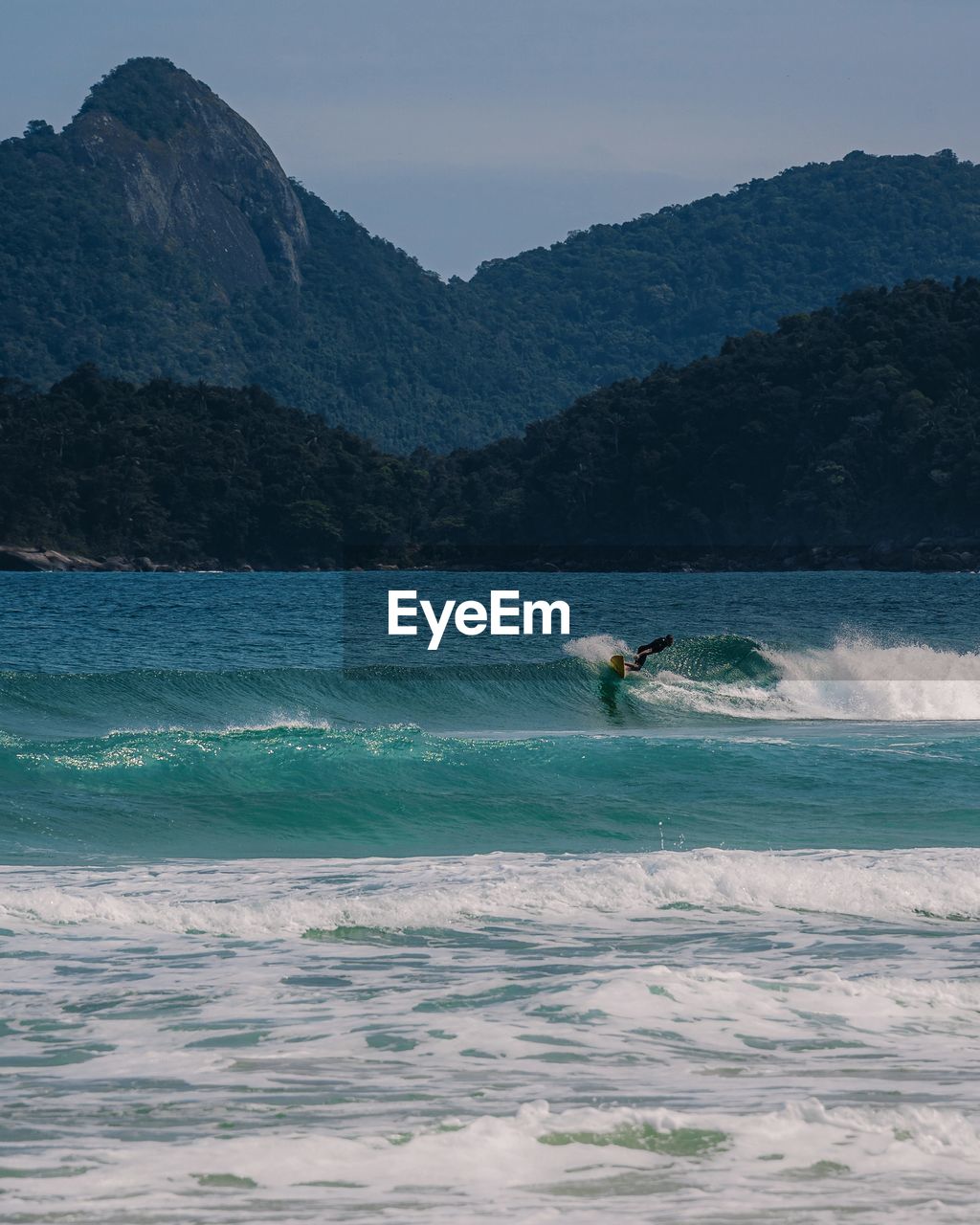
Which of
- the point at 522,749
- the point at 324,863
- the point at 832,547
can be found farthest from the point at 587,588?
the point at 324,863

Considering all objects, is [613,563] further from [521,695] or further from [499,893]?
[499,893]

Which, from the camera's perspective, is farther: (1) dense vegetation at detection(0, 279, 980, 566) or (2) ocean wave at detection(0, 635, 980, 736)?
(1) dense vegetation at detection(0, 279, 980, 566)

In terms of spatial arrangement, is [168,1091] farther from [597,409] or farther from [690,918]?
[597,409]

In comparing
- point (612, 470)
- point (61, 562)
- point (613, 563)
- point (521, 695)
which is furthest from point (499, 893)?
point (612, 470)

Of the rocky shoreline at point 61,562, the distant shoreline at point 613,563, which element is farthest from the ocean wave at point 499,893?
the rocky shoreline at point 61,562

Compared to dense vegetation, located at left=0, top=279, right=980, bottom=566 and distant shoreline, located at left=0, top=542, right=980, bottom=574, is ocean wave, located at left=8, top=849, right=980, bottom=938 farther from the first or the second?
dense vegetation, located at left=0, top=279, right=980, bottom=566

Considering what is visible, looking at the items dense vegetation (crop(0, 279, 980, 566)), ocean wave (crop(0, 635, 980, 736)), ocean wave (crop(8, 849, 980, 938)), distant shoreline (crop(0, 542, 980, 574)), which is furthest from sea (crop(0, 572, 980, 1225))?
dense vegetation (crop(0, 279, 980, 566))

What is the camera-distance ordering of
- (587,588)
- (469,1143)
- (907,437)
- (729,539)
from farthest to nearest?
(729,539) → (907,437) → (587,588) → (469,1143)
